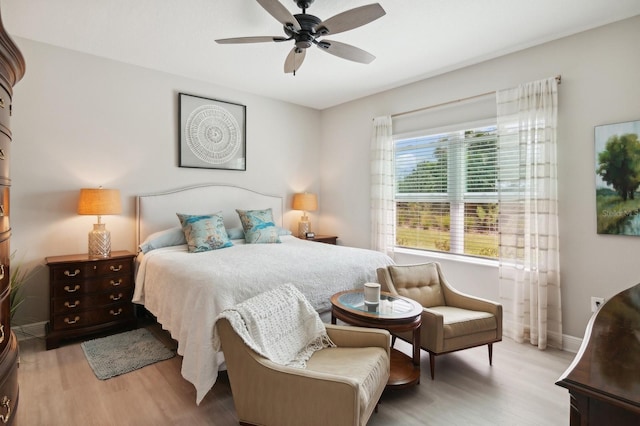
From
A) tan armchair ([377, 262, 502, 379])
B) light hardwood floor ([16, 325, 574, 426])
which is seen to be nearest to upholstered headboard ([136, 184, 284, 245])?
light hardwood floor ([16, 325, 574, 426])

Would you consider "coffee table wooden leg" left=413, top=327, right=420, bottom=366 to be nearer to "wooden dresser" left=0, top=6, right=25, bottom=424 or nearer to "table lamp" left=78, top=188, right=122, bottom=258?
"wooden dresser" left=0, top=6, right=25, bottom=424

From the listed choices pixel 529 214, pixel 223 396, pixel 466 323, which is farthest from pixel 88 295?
pixel 529 214

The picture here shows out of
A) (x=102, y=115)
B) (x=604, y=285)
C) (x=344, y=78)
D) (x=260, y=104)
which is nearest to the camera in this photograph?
(x=604, y=285)

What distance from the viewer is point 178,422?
199 cm

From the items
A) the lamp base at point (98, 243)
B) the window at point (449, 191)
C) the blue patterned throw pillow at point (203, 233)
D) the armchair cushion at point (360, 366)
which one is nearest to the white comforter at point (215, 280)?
the blue patterned throw pillow at point (203, 233)

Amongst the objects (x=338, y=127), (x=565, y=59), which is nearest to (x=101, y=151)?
Result: (x=338, y=127)

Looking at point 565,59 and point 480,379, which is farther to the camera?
point 565,59

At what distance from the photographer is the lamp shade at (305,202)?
5004 millimetres

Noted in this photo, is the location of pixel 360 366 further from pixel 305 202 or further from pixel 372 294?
pixel 305 202

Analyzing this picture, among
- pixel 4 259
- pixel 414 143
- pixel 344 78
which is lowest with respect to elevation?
pixel 4 259

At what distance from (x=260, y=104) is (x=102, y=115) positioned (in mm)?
1988

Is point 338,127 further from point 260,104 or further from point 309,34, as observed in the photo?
point 309,34

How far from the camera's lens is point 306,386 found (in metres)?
1.56

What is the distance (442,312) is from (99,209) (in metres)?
3.20
